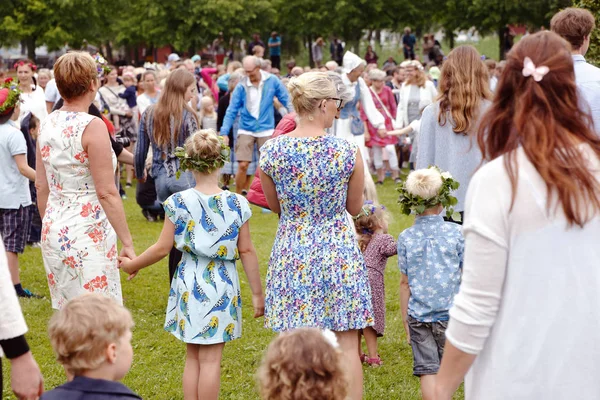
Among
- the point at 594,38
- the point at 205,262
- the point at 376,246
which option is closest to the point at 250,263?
the point at 205,262

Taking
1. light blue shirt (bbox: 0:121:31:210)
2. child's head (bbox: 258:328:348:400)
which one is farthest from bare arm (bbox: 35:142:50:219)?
light blue shirt (bbox: 0:121:31:210)

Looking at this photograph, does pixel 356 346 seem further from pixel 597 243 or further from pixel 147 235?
pixel 147 235

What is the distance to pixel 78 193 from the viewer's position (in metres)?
5.08

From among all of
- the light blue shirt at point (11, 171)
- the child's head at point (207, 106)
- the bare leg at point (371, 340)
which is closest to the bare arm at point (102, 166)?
the bare leg at point (371, 340)

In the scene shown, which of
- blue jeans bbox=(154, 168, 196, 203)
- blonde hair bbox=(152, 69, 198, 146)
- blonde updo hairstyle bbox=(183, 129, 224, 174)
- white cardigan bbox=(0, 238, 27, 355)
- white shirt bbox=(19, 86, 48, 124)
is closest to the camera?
white cardigan bbox=(0, 238, 27, 355)

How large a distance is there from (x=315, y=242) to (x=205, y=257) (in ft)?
2.26

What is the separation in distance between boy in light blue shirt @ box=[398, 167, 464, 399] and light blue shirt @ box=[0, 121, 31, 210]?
4359mm

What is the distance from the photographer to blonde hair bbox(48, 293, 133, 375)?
3105 millimetres

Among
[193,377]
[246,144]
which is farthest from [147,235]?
[193,377]

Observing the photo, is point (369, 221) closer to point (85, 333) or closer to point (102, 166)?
point (102, 166)

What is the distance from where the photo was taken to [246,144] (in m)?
13.2

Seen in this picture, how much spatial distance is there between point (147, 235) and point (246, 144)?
232 cm

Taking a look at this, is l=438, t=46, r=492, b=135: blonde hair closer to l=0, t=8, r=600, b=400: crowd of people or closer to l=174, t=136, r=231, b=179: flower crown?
l=0, t=8, r=600, b=400: crowd of people

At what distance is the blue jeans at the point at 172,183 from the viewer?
7383mm
